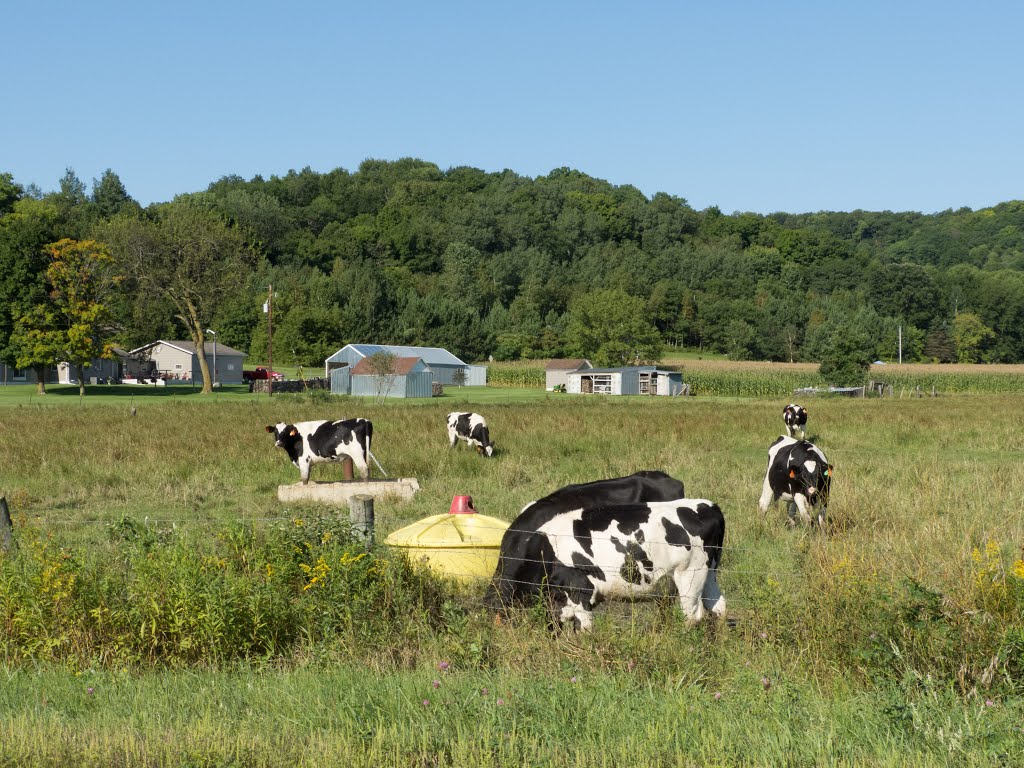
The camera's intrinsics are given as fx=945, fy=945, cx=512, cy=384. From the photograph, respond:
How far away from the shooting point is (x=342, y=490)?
53.2ft

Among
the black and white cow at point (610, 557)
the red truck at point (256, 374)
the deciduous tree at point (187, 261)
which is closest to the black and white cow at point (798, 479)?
the black and white cow at point (610, 557)

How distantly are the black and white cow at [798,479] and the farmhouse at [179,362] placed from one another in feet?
255

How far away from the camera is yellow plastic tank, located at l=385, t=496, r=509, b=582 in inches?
349

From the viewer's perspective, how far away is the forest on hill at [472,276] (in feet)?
219

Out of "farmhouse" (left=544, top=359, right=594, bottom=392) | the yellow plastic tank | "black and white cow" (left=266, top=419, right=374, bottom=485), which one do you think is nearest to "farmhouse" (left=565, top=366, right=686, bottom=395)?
"farmhouse" (left=544, top=359, right=594, bottom=392)

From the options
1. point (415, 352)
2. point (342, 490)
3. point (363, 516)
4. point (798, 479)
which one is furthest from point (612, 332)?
point (363, 516)

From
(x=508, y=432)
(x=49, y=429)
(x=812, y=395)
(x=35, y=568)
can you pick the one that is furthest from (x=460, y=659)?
(x=812, y=395)

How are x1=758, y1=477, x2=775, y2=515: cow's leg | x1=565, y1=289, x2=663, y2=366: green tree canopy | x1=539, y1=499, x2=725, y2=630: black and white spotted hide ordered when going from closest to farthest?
x1=539, y1=499, x2=725, y2=630: black and white spotted hide, x1=758, y1=477, x2=775, y2=515: cow's leg, x1=565, y1=289, x2=663, y2=366: green tree canopy

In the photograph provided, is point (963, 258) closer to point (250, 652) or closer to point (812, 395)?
point (812, 395)

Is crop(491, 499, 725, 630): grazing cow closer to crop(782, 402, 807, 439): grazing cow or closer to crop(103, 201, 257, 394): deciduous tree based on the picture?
crop(782, 402, 807, 439): grazing cow

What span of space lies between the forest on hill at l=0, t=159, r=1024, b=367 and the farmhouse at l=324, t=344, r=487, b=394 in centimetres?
991

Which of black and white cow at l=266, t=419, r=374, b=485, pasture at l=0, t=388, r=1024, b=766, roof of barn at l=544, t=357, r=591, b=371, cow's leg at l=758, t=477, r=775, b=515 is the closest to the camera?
pasture at l=0, t=388, r=1024, b=766

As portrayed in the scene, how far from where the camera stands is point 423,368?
221 ft

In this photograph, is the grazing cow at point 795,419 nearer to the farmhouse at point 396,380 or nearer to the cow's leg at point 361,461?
the cow's leg at point 361,461
